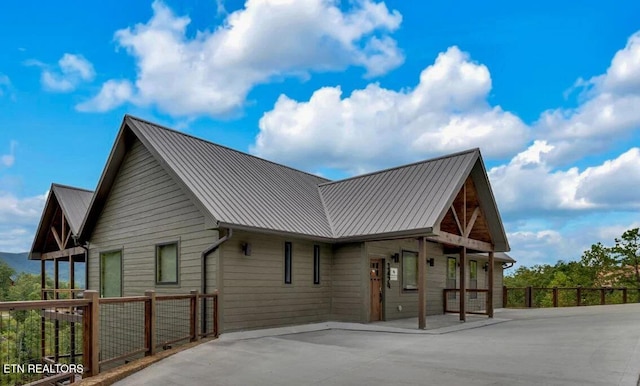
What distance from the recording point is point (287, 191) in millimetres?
15172

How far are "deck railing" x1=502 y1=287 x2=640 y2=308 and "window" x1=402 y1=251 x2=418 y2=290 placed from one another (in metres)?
9.32

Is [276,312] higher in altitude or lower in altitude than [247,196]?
lower

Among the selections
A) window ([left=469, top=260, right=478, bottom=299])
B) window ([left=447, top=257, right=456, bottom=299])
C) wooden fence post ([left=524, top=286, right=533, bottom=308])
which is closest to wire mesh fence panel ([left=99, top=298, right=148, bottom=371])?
window ([left=447, top=257, right=456, bottom=299])

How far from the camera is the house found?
11500mm

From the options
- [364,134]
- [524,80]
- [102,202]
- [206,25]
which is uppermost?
[206,25]

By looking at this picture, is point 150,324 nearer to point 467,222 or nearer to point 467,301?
point 467,222

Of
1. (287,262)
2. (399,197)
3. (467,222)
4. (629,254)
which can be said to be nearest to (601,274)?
(629,254)

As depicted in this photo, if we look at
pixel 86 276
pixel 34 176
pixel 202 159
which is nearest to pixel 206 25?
pixel 202 159

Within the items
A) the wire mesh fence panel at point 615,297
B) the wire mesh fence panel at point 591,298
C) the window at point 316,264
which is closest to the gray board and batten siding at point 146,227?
the window at point 316,264

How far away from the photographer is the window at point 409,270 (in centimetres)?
1525

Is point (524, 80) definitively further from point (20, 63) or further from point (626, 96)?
point (20, 63)

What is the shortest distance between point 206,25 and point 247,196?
6.71 meters

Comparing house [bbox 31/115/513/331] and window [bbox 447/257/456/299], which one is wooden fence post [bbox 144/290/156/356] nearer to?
house [bbox 31/115/513/331]

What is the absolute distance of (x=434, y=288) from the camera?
1728 cm
